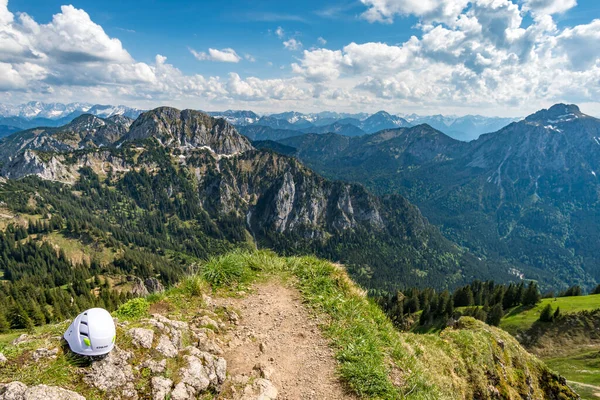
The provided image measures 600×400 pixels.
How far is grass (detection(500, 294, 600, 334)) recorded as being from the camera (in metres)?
69.3

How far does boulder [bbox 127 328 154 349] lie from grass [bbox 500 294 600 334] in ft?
277

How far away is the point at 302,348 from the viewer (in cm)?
1049

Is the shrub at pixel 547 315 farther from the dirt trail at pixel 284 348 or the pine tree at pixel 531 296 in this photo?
the dirt trail at pixel 284 348

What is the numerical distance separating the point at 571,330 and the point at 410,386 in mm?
79207

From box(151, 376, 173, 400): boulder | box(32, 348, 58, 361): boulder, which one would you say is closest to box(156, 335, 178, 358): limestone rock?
box(151, 376, 173, 400): boulder

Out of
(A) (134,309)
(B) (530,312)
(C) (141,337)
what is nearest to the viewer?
(C) (141,337)

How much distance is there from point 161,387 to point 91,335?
2192mm

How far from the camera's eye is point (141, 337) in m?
8.52

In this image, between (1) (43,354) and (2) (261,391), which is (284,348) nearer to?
(2) (261,391)

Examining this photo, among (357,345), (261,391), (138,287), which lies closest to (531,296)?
(357,345)

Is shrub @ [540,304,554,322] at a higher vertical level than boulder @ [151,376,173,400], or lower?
lower

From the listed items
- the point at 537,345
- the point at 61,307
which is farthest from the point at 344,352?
the point at 61,307

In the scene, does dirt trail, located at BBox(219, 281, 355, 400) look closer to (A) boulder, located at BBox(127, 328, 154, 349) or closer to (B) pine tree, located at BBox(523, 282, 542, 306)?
(A) boulder, located at BBox(127, 328, 154, 349)

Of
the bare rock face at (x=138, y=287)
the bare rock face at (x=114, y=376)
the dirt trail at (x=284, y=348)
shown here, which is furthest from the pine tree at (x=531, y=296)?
the bare rock face at (x=138, y=287)
